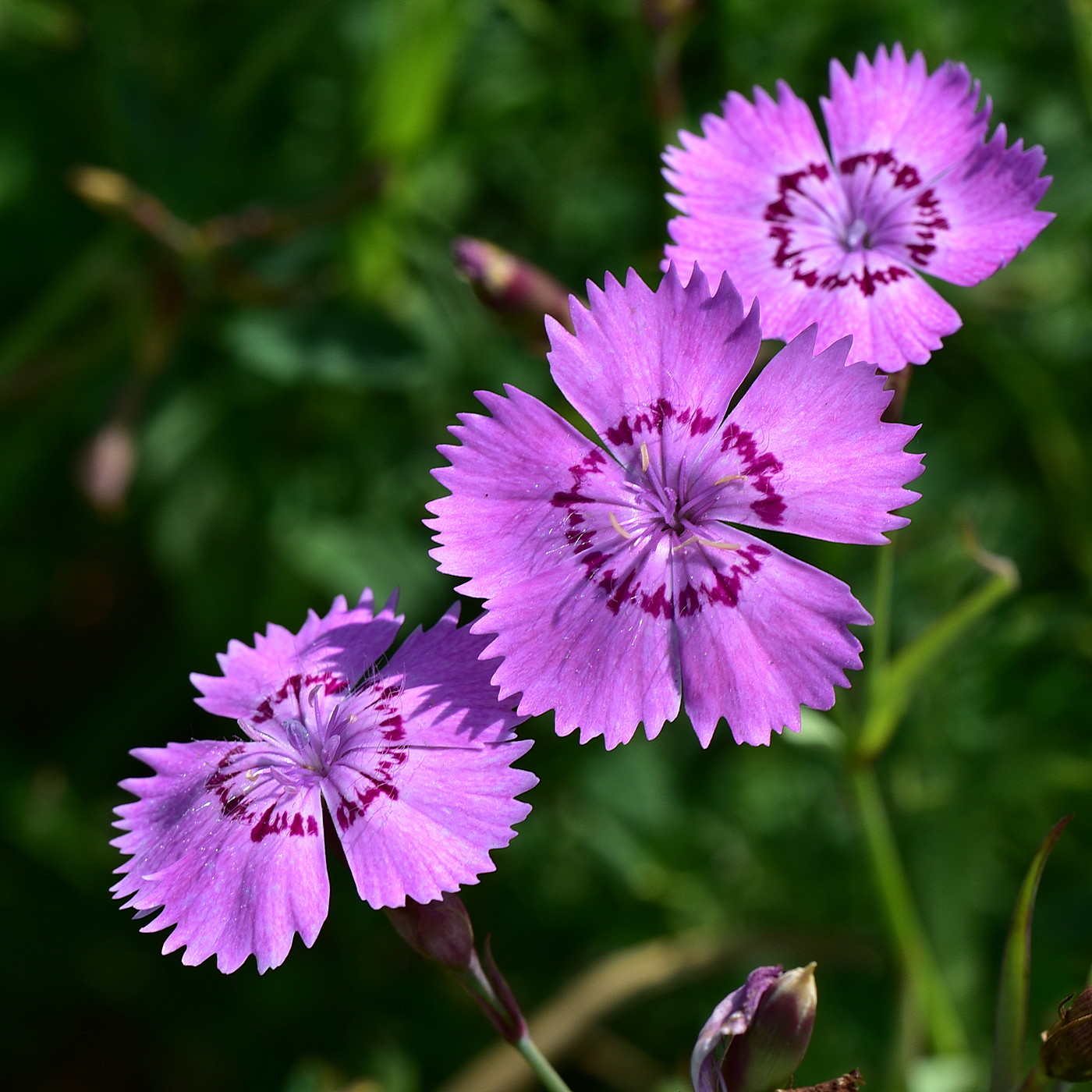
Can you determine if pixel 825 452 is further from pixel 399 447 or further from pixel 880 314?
pixel 399 447

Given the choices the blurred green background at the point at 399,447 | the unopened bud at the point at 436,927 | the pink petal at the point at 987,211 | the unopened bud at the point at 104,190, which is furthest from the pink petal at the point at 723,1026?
the unopened bud at the point at 104,190

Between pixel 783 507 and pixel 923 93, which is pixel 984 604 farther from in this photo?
pixel 923 93

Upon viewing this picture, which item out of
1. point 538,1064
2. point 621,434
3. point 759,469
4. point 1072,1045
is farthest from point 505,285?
point 1072,1045

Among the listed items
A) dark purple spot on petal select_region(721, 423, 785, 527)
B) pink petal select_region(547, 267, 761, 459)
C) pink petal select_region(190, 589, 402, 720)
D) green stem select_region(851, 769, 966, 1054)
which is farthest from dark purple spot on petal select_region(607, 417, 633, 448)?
green stem select_region(851, 769, 966, 1054)

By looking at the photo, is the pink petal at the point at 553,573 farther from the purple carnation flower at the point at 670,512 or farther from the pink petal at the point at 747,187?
the pink petal at the point at 747,187

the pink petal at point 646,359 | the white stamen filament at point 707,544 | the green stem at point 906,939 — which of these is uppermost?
the pink petal at point 646,359

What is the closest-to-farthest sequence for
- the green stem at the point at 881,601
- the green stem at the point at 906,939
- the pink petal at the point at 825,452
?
the pink petal at the point at 825,452
the green stem at the point at 881,601
the green stem at the point at 906,939

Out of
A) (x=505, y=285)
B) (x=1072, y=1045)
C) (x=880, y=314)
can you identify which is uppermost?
(x=505, y=285)
